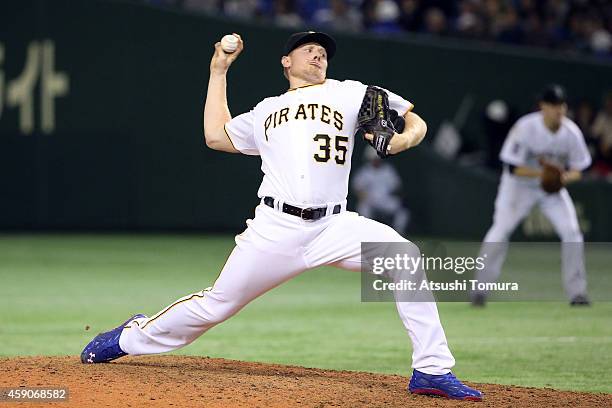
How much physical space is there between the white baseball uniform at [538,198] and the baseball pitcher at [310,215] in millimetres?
5421

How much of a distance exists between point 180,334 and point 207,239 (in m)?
13.7

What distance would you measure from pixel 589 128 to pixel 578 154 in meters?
7.52

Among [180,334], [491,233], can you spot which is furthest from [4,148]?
[180,334]

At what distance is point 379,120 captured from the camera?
6.32 m

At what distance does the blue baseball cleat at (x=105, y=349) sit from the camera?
6926mm

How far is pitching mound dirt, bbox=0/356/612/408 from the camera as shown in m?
6.03

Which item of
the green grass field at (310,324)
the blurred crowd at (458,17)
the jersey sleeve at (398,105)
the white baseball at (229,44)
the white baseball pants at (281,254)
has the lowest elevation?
the green grass field at (310,324)

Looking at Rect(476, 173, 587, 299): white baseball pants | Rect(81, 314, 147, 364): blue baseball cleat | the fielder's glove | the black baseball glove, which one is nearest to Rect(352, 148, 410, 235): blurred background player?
Rect(476, 173, 587, 299): white baseball pants

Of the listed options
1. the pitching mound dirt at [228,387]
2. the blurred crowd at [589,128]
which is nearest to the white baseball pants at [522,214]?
the pitching mound dirt at [228,387]

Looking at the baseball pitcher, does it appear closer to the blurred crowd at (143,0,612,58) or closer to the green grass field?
the green grass field

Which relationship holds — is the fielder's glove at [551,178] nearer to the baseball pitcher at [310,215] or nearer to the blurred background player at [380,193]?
the baseball pitcher at [310,215]

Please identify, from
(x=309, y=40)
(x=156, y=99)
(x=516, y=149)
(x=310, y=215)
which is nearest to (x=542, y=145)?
(x=516, y=149)

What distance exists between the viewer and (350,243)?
6430 mm

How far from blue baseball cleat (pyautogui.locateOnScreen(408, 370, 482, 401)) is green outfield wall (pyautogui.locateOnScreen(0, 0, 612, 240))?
46.8 feet
